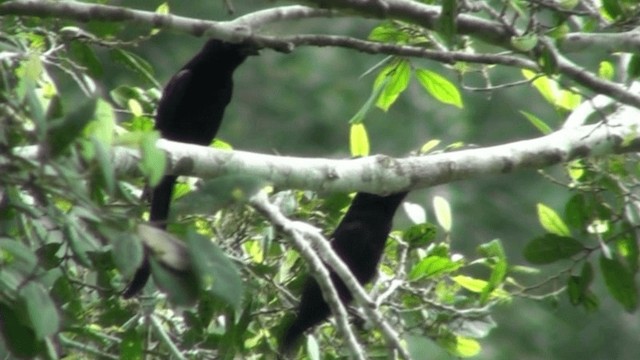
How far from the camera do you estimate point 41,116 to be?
1.84m

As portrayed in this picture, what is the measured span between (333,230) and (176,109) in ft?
2.18

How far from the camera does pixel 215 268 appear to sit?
1.89m

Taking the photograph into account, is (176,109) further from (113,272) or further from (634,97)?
(634,97)

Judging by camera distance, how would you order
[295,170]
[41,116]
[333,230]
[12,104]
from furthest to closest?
1. [333,230]
2. [295,170]
3. [12,104]
4. [41,116]

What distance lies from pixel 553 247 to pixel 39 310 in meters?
1.79

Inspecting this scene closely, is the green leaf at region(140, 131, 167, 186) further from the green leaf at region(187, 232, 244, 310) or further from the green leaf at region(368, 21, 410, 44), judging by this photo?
the green leaf at region(368, 21, 410, 44)

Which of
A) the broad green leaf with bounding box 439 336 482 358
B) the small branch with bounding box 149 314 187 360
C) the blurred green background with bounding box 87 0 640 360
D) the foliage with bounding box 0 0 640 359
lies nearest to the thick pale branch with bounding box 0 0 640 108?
the foliage with bounding box 0 0 640 359

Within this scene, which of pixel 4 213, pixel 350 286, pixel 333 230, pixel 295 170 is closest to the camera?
pixel 4 213

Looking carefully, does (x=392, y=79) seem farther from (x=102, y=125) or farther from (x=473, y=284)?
(x=102, y=125)

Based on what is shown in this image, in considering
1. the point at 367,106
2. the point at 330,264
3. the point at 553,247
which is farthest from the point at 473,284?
the point at 330,264

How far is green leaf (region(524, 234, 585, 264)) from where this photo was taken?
133 inches

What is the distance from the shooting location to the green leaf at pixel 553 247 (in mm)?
3367

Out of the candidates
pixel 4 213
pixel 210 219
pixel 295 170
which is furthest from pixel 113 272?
pixel 4 213

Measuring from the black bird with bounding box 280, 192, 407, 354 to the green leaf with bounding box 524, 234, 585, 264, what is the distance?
508 millimetres
